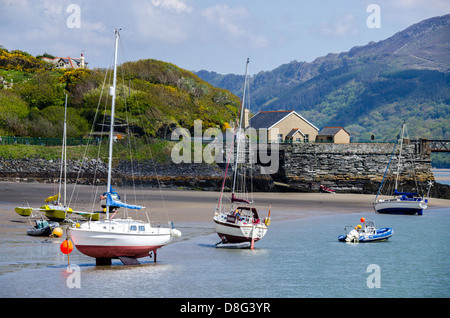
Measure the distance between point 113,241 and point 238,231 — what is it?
887cm

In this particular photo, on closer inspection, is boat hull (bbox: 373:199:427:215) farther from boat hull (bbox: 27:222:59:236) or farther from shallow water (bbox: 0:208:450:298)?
boat hull (bbox: 27:222:59:236)

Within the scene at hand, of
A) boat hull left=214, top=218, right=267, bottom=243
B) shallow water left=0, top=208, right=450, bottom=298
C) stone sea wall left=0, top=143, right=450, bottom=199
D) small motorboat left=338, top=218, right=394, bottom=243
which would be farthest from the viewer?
stone sea wall left=0, top=143, right=450, bottom=199

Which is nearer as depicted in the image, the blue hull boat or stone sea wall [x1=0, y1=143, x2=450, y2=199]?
the blue hull boat

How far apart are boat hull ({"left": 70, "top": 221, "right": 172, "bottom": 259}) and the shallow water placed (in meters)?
0.72

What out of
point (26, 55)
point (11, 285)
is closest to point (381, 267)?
point (11, 285)

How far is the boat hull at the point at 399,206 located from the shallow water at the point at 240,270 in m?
16.4

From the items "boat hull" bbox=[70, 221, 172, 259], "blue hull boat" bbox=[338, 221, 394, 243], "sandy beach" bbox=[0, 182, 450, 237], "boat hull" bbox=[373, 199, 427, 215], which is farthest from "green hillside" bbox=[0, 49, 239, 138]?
"boat hull" bbox=[70, 221, 172, 259]

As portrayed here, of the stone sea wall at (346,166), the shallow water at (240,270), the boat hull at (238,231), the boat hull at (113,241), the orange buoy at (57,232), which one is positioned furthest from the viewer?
the stone sea wall at (346,166)

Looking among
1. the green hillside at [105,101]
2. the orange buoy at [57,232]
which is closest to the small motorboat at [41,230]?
the orange buoy at [57,232]

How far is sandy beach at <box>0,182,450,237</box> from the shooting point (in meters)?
42.7

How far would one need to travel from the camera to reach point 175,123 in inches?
3452

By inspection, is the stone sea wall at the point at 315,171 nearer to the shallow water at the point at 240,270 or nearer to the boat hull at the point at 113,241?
the shallow water at the point at 240,270

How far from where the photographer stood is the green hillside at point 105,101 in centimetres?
8381
